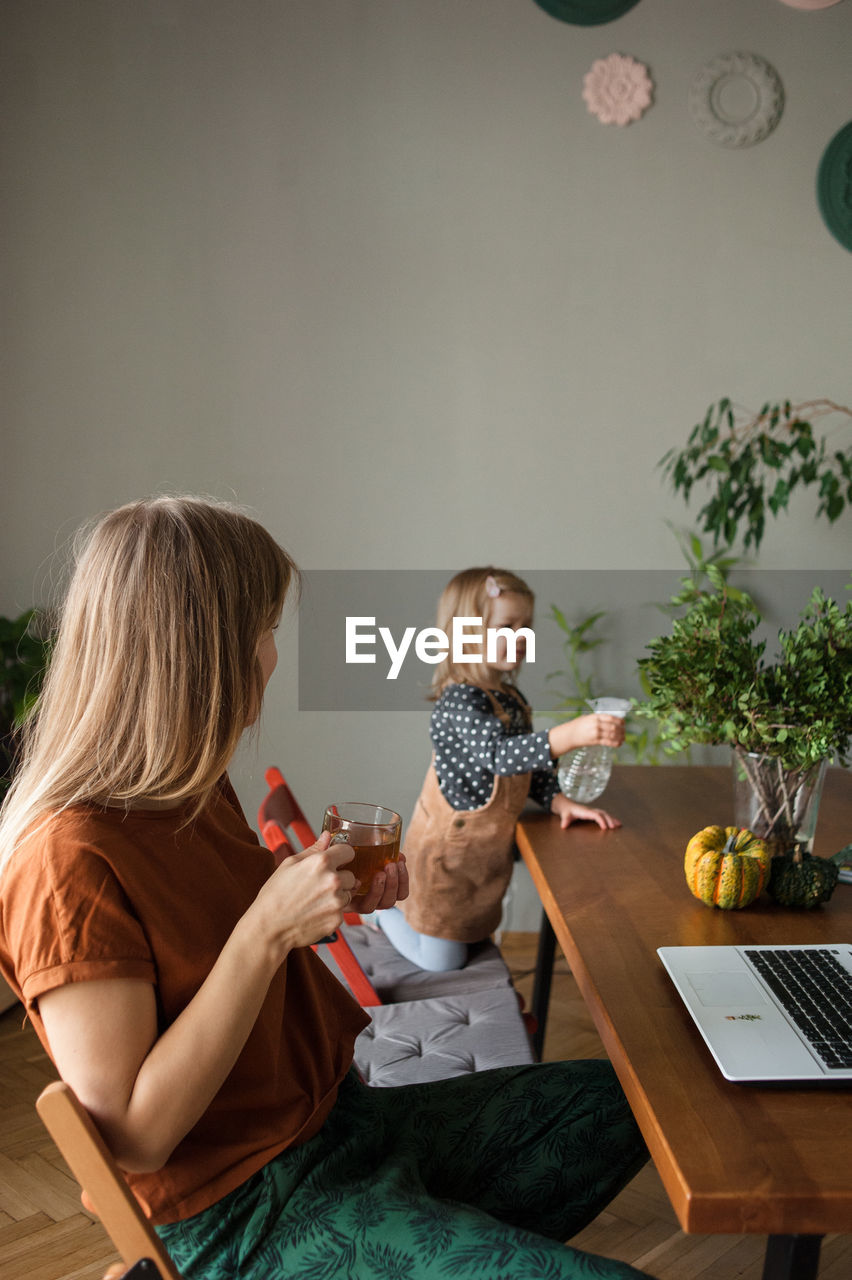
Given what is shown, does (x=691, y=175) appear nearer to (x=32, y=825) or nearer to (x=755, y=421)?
(x=755, y=421)

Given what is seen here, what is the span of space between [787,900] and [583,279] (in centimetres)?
222

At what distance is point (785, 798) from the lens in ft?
5.28

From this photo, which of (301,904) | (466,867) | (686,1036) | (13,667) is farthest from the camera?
(13,667)

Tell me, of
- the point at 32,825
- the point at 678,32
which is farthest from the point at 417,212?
the point at 32,825

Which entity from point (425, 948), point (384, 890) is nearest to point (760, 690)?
point (384, 890)

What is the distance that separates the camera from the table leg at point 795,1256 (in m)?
Answer: 0.91

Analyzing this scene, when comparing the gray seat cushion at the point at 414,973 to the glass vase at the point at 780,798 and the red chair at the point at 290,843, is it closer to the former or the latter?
the red chair at the point at 290,843

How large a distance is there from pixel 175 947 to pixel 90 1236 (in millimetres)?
1281

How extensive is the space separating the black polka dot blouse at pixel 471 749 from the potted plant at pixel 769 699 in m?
0.55

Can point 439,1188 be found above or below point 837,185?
below

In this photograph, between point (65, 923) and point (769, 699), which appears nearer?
point (65, 923)

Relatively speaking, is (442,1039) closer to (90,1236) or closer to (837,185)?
(90,1236)

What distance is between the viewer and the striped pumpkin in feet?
4.79

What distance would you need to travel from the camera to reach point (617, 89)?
122 inches
